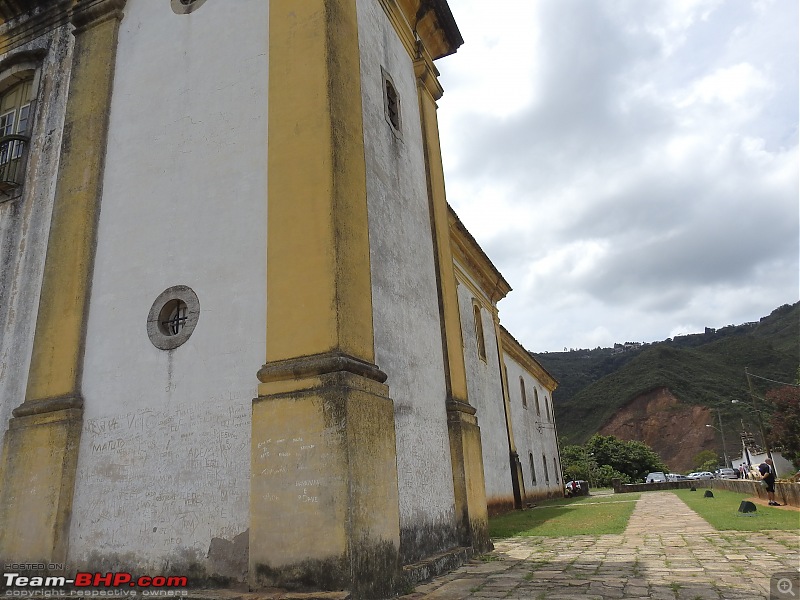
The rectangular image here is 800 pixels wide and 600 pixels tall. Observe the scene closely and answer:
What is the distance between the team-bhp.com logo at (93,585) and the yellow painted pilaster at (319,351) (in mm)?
1096

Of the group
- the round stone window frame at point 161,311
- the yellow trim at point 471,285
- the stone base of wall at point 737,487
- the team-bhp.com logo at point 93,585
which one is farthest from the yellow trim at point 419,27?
the stone base of wall at point 737,487

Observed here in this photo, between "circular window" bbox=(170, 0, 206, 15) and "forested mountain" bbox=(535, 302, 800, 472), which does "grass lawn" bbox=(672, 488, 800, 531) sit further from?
"forested mountain" bbox=(535, 302, 800, 472)

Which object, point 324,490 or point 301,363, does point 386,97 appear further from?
point 324,490

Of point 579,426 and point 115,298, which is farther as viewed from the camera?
point 579,426

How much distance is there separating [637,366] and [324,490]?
81.8m

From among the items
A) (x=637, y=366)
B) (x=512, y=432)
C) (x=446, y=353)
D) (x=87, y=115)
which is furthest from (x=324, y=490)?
(x=637, y=366)

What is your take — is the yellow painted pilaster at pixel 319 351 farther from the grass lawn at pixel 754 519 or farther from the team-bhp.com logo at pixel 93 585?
the grass lawn at pixel 754 519

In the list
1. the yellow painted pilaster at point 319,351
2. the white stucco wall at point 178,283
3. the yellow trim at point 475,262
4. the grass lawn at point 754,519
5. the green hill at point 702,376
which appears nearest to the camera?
the yellow painted pilaster at point 319,351

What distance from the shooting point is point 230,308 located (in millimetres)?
5918

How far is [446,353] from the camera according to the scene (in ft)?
26.5

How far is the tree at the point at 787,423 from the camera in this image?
88.2ft

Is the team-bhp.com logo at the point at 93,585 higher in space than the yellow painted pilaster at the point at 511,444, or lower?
lower

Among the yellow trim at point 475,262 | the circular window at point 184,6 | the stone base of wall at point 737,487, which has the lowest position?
the stone base of wall at point 737,487

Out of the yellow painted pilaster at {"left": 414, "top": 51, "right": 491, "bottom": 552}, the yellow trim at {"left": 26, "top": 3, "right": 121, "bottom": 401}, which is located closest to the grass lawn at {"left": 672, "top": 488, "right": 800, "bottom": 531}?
the yellow painted pilaster at {"left": 414, "top": 51, "right": 491, "bottom": 552}
